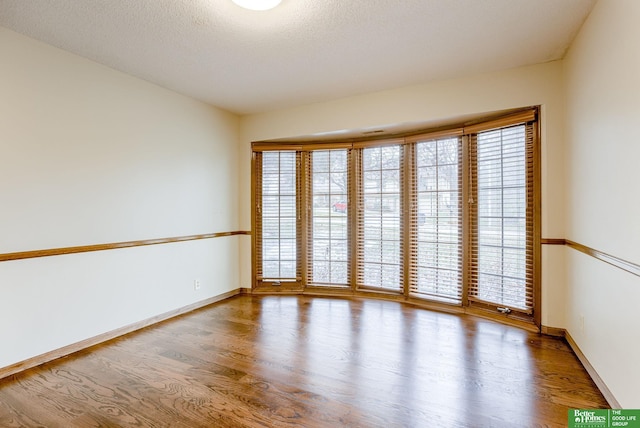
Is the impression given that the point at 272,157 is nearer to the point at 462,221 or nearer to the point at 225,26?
the point at 225,26

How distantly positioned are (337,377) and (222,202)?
276 cm

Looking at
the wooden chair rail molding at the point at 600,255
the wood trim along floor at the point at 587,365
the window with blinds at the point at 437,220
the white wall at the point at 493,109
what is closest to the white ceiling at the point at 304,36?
the white wall at the point at 493,109

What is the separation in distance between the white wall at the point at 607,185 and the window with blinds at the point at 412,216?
0.50 meters

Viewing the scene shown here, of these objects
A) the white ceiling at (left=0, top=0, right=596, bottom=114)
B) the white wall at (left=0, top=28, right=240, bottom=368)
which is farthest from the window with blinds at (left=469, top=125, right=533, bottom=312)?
the white wall at (left=0, top=28, right=240, bottom=368)

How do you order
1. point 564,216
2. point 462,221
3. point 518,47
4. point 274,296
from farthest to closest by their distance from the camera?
point 274,296
point 462,221
point 564,216
point 518,47

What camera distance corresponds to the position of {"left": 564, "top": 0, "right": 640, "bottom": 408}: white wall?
1.63 metres

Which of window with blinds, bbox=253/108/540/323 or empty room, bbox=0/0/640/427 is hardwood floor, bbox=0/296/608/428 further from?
window with blinds, bbox=253/108/540/323

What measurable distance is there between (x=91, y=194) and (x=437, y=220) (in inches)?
137

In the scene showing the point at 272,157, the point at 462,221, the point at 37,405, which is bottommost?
the point at 37,405

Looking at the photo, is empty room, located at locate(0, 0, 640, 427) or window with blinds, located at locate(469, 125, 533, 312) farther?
window with blinds, located at locate(469, 125, 533, 312)

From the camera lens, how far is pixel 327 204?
4305 millimetres

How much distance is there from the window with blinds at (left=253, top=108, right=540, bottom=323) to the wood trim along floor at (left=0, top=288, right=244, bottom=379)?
934 millimetres

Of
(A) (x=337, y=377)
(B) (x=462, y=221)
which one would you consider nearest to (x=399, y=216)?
(B) (x=462, y=221)

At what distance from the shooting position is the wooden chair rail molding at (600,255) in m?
1.63
